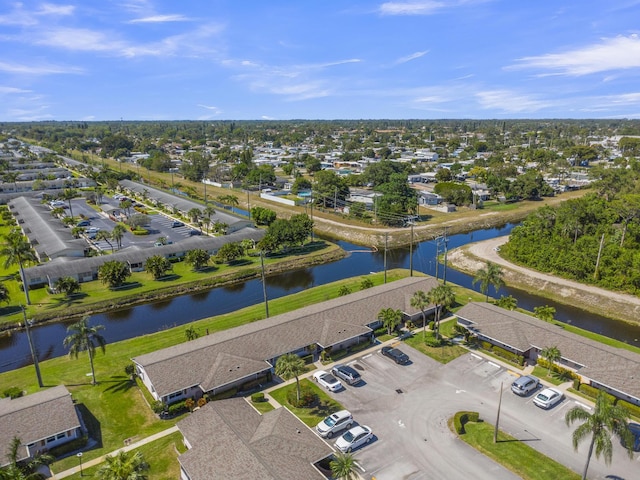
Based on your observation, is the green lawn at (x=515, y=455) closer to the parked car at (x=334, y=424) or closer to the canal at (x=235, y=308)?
the parked car at (x=334, y=424)

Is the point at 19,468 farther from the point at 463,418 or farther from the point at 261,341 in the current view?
the point at 463,418

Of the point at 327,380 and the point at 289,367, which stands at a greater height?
the point at 289,367

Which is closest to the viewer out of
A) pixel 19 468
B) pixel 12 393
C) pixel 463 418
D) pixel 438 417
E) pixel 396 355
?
pixel 19 468

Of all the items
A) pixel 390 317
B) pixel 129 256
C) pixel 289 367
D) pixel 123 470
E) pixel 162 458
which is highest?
pixel 123 470

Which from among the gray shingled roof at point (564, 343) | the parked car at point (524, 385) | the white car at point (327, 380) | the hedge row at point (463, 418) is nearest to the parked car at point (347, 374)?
the white car at point (327, 380)

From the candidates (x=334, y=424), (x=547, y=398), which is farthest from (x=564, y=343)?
(x=334, y=424)

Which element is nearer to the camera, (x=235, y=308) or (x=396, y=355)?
(x=396, y=355)

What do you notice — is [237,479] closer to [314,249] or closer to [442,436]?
[442,436]
